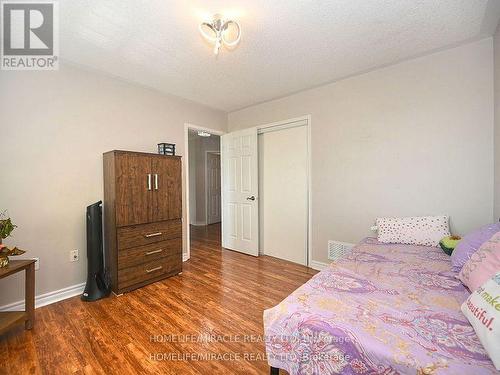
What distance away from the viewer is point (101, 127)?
249 cm

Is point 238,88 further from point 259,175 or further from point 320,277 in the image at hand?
point 320,277

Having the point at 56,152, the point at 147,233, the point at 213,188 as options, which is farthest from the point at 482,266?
the point at 213,188

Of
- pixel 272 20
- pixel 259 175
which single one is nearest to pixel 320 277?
pixel 272 20

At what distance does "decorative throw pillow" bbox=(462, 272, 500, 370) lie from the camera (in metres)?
0.70

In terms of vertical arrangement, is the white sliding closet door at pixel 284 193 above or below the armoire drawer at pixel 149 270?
above

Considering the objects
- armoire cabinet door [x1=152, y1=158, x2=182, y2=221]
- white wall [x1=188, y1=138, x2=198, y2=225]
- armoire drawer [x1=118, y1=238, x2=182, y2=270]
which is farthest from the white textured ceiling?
white wall [x1=188, y1=138, x2=198, y2=225]

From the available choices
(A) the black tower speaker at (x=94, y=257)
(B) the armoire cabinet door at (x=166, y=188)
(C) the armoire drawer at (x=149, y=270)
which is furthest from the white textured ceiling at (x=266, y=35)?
(C) the armoire drawer at (x=149, y=270)

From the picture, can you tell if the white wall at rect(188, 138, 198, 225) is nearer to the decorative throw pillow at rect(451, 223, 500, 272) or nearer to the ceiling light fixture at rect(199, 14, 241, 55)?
the ceiling light fixture at rect(199, 14, 241, 55)

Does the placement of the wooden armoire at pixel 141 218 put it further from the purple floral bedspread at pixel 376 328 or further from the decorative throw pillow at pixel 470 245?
the decorative throw pillow at pixel 470 245

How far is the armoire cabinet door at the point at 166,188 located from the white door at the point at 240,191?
45.5 inches

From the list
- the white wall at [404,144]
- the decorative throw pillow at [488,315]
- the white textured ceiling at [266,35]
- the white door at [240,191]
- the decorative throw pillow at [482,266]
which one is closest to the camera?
the decorative throw pillow at [488,315]

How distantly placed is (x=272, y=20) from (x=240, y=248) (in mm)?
3110

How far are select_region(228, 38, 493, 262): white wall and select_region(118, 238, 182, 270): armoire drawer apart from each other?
185 centimetres

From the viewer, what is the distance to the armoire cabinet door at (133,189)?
2.28 m
